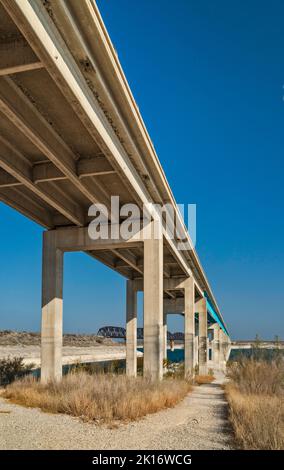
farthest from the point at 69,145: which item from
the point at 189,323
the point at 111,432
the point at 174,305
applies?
the point at 174,305

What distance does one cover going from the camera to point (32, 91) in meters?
10.6

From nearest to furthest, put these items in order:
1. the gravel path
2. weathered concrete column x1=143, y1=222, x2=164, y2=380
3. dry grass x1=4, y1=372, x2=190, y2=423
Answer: the gravel path < dry grass x1=4, y1=372, x2=190, y2=423 < weathered concrete column x1=143, y1=222, x2=164, y2=380

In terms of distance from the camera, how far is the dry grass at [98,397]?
10105mm

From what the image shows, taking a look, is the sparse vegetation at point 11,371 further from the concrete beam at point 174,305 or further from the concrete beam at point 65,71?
the concrete beam at point 174,305

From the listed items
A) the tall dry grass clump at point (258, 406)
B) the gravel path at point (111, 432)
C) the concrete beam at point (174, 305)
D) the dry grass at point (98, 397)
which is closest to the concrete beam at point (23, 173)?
the dry grass at point (98, 397)

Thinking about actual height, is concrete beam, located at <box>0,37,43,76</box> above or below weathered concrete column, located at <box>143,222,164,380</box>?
above

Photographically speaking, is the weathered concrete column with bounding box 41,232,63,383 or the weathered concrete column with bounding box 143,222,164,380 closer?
the weathered concrete column with bounding box 143,222,164,380

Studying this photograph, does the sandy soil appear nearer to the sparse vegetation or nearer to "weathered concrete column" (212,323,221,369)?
the sparse vegetation

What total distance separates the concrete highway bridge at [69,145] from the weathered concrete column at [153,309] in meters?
0.04

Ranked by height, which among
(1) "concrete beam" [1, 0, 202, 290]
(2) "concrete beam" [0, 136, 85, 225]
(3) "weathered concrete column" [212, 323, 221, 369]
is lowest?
(3) "weathered concrete column" [212, 323, 221, 369]

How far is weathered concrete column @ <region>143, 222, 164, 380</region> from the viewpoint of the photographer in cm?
1788

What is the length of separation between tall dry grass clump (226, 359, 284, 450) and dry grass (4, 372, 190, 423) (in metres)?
2.07

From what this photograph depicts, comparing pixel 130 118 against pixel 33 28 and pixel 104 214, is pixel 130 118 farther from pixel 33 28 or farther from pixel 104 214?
pixel 104 214

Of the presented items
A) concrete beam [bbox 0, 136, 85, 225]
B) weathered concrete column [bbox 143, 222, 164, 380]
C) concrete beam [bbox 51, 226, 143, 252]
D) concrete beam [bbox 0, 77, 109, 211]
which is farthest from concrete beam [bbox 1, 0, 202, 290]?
concrete beam [bbox 51, 226, 143, 252]
